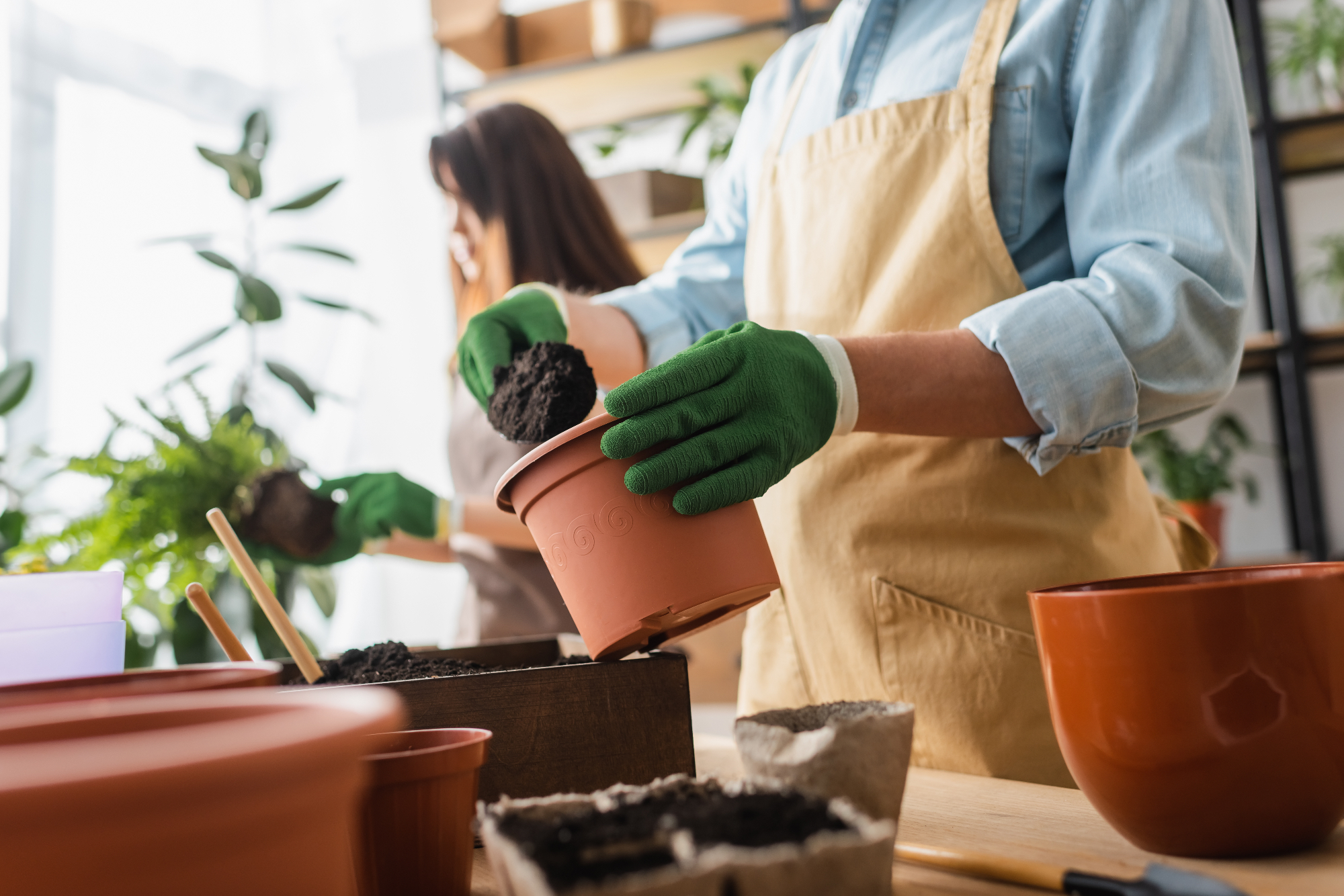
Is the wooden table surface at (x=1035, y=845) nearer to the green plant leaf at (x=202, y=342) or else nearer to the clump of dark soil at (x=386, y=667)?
the clump of dark soil at (x=386, y=667)

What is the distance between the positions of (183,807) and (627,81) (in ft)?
9.19

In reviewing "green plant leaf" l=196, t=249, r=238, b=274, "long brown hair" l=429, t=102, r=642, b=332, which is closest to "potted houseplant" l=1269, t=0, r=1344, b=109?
"long brown hair" l=429, t=102, r=642, b=332

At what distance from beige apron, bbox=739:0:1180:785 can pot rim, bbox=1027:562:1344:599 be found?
35cm

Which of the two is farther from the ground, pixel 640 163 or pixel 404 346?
pixel 640 163

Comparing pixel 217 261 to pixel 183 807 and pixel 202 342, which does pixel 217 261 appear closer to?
pixel 202 342

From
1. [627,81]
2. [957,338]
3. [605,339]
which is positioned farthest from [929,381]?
[627,81]

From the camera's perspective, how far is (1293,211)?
2564mm

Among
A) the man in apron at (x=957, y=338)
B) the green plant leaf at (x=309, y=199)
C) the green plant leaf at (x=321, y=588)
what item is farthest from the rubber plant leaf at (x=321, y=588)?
the man in apron at (x=957, y=338)

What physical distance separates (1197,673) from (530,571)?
1477 millimetres

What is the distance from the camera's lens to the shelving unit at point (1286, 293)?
7.45 feet

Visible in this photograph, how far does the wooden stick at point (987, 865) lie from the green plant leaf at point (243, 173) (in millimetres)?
2192

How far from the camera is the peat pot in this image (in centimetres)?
70

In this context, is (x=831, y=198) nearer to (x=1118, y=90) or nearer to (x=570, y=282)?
(x=1118, y=90)

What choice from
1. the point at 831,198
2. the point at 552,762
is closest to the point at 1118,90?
the point at 831,198
